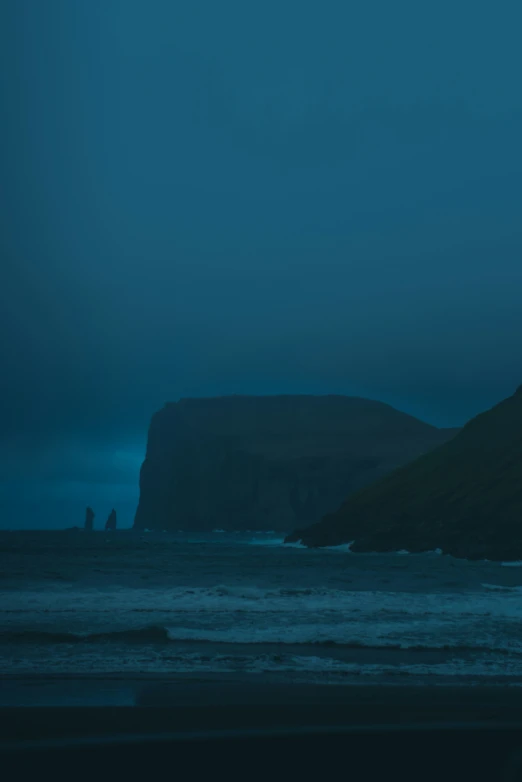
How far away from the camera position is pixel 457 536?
3083 inches

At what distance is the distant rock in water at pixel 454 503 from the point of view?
3012 inches

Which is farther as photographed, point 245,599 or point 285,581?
point 285,581

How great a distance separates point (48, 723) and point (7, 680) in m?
2.93

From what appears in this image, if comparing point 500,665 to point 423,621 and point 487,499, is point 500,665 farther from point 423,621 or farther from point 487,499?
point 487,499

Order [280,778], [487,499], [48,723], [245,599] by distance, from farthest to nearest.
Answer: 1. [487,499]
2. [245,599]
3. [48,723]
4. [280,778]

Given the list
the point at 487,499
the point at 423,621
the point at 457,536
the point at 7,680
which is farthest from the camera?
the point at 487,499

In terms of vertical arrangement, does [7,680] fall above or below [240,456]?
below

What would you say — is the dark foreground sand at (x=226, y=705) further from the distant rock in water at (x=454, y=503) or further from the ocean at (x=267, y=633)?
the distant rock in water at (x=454, y=503)

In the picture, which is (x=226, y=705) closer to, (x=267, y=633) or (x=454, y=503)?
(x=267, y=633)

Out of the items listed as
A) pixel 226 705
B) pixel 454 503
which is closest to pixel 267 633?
pixel 226 705

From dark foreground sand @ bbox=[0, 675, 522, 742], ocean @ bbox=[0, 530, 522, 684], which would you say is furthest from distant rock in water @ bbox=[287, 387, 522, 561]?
dark foreground sand @ bbox=[0, 675, 522, 742]

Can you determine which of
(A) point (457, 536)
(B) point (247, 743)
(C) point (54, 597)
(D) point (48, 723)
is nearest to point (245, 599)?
(C) point (54, 597)

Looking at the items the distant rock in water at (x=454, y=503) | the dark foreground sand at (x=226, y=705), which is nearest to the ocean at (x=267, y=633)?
the dark foreground sand at (x=226, y=705)

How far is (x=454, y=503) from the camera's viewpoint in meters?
88.2
